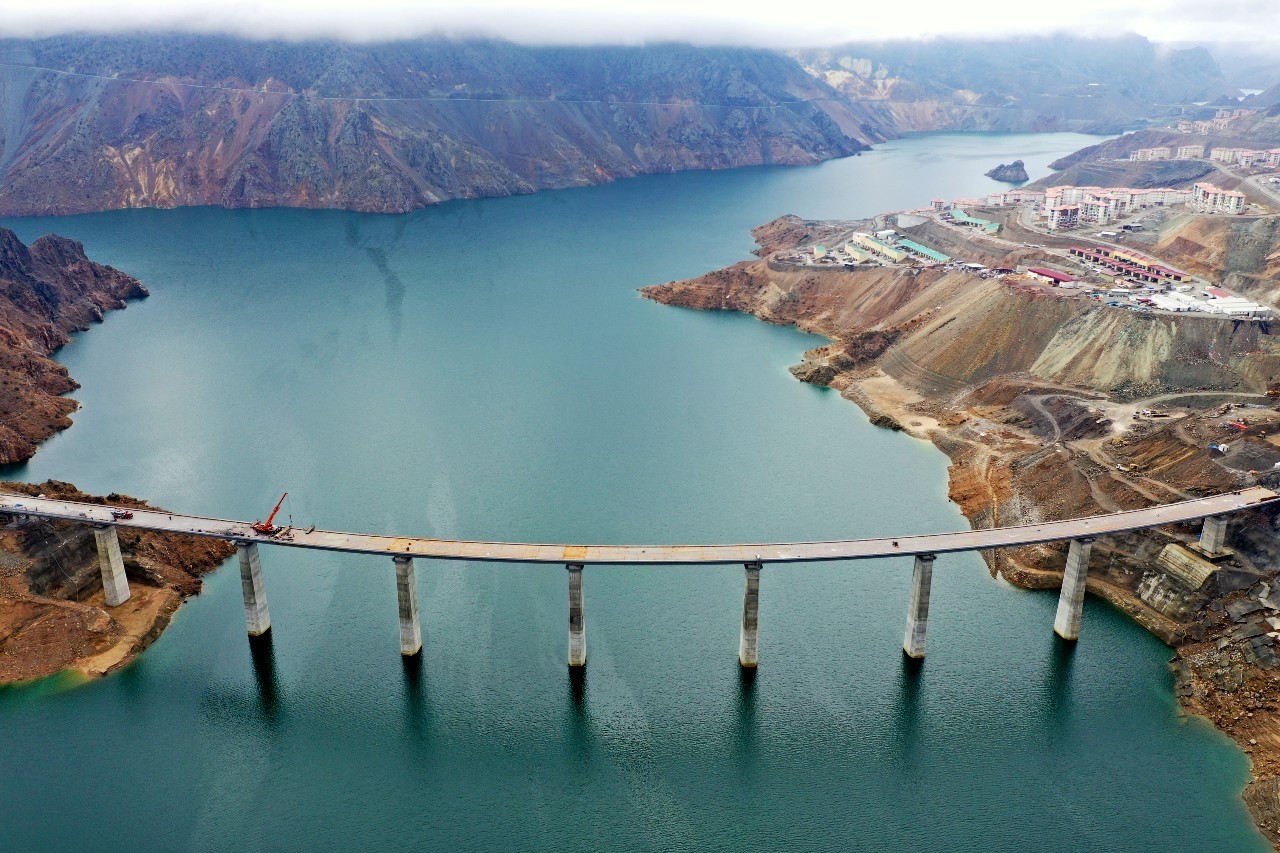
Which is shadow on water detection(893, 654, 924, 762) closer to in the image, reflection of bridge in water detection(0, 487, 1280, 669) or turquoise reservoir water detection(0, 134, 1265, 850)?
turquoise reservoir water detection(0, 134, 1265, 850)

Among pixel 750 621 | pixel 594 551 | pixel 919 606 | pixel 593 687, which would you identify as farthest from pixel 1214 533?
pixel 593 687

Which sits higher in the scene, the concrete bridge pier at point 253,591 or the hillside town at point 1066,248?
the hillside town at point 1066,248

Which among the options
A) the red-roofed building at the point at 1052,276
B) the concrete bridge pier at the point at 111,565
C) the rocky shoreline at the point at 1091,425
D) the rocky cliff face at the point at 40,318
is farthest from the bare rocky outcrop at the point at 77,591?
the red-roofed building at the point at 1052,276

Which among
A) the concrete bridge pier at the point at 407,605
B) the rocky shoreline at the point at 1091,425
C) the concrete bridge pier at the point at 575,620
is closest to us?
the concrete bridge pier at the point at 575,620

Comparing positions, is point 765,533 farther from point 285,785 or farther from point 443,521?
point 285,785

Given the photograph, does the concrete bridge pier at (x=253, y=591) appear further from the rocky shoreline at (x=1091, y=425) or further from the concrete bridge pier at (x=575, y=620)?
the rocky shoreline at (x=1091, y=425)

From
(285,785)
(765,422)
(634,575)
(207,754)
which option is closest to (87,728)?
(207,754)
